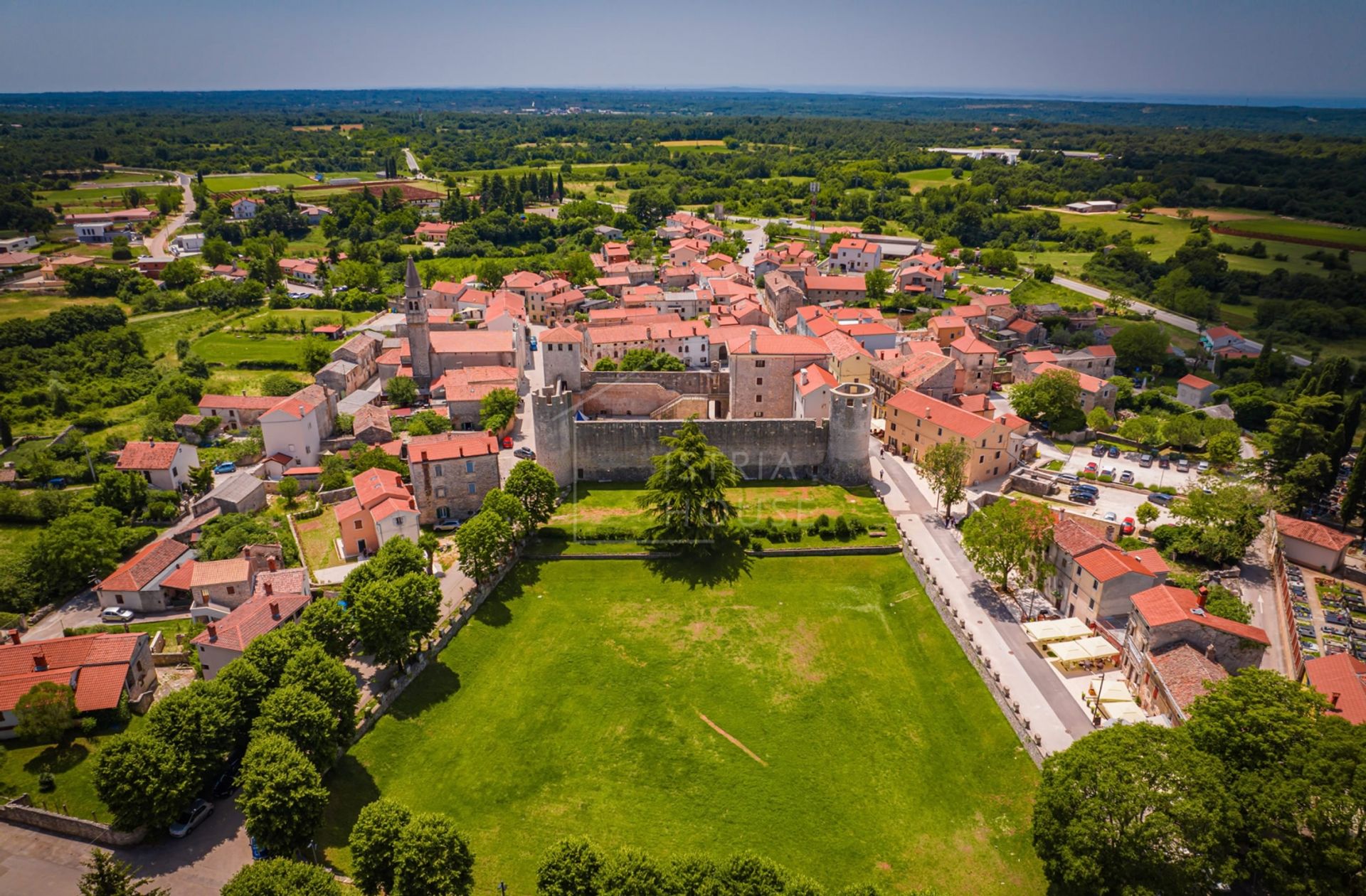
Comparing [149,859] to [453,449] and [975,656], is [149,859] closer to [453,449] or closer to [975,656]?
[453,449]

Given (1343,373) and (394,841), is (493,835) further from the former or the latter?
(1343,373)

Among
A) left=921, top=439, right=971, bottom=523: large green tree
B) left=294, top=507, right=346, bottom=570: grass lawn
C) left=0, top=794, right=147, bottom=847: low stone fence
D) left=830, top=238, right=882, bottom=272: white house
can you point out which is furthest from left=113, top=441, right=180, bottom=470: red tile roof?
left=830, top=238, right=882, bottom=272: white house

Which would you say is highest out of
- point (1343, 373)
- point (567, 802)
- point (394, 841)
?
point (1343, 373)

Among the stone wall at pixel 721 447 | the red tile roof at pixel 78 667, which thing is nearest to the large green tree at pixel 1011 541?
the stone wall at pixel 721 447

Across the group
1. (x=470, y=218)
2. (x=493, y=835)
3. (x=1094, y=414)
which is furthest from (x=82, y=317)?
(x=1094, y=414)

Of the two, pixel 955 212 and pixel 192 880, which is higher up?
pixel 955 212

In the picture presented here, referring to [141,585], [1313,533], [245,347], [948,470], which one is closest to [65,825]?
[141,585]
